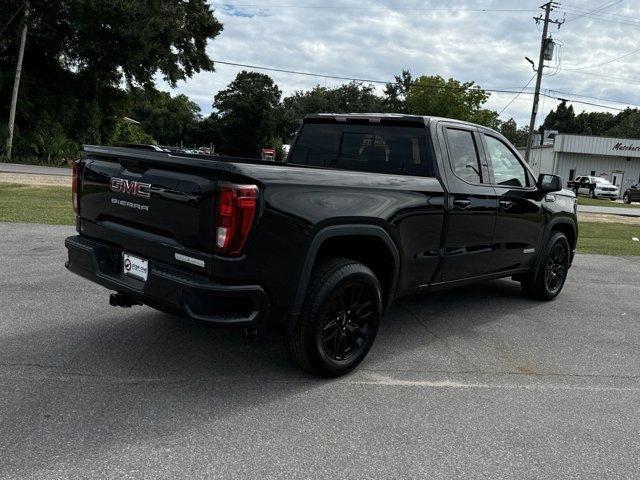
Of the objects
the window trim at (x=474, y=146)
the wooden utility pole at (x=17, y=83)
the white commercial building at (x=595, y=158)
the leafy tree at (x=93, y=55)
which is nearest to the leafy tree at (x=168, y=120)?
the leafy tree at (x=93, y=55)

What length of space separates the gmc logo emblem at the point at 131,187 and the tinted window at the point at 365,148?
2.01 meters

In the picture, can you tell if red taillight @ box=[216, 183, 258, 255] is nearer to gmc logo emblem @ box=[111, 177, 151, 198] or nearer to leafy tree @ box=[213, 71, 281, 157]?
gmc logo emblem @ box=[111, 177, 151, 198]

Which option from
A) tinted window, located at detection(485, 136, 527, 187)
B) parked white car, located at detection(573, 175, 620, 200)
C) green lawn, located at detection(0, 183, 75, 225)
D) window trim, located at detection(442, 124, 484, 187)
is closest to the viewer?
window trim, located at detection(442, 124, 484, 187)

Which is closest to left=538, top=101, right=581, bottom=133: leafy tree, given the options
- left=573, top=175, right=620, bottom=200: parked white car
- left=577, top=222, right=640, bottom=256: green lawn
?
left=573, top=175, right=620, bottom=200: parked white car

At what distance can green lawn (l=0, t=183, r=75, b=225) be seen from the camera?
10.0 metres

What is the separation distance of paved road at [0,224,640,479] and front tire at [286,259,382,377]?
0.17 m

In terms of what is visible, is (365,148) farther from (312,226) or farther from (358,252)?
(312,226)

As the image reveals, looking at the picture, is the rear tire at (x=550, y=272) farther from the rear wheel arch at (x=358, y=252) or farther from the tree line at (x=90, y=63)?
the tree line at (x=90, y=63)

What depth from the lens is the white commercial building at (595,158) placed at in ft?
176

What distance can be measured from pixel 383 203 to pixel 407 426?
1.53m

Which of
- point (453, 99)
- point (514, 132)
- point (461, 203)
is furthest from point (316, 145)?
point (514, 132)

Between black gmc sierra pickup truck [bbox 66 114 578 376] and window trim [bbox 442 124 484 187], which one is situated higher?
window trim [bbox 442 124 484 187]

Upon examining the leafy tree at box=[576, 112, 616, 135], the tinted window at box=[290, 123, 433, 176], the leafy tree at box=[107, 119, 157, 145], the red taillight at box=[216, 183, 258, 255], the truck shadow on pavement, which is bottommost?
the truck shadow on pavement

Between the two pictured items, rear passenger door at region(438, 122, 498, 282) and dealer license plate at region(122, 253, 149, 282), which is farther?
rear passenger door at region(438, 122, 498, 282)
